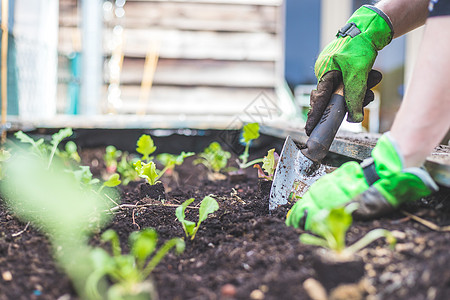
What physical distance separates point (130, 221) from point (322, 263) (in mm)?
665

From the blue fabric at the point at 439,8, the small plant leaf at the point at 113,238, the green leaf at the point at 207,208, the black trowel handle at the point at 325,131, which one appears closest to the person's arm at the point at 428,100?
the blue fabric at the point at 439,8

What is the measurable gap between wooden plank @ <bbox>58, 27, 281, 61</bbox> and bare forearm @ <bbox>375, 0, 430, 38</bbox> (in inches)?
111

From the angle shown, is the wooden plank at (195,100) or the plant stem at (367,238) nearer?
the plant stem at (367,238)

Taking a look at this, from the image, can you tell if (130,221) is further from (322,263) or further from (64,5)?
(64,5)

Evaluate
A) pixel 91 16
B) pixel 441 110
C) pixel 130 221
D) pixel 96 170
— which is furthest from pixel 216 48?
pixel 441 110

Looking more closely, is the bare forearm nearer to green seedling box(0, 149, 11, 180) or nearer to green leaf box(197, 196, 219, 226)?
green leaf box(197, 196, 219, 226)

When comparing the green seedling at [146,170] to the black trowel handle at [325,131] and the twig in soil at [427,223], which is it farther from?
the twig in soil at [427,223]

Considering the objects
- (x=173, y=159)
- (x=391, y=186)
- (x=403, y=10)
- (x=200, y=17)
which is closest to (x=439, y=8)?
(x=391, y=186)

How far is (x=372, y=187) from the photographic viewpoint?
825 mm

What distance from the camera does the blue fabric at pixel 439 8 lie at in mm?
783

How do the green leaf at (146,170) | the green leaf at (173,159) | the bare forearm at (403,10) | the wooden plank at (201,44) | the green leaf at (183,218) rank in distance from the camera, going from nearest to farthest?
the green leaf at (183,218)
the bare forearm at (403,10)
the green leaf at (146,170)
the green leaf at (173,159)
the wooden plank at (201,44)

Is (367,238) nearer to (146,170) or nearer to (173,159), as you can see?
(146,170)

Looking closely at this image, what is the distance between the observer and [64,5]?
3.92 meters

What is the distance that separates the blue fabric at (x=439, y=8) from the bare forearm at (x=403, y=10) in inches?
18.5
